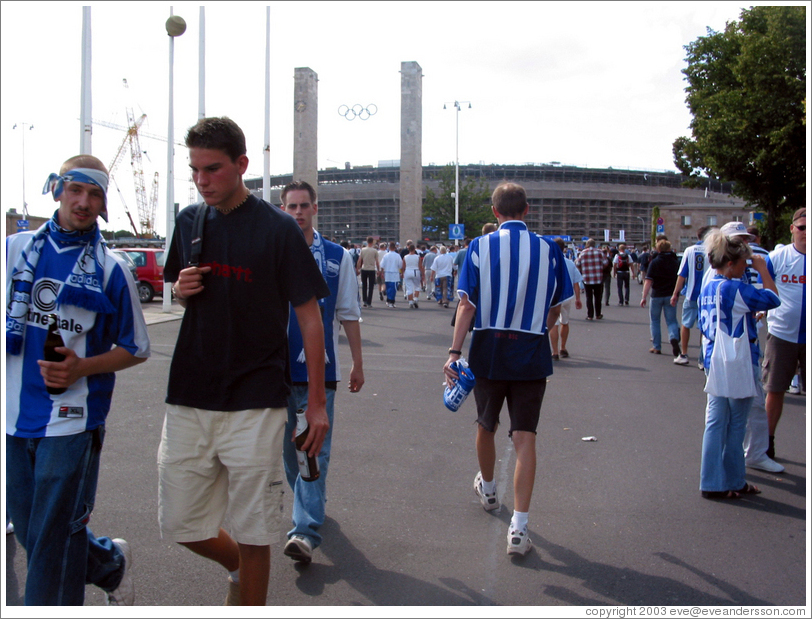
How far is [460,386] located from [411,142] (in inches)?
2296

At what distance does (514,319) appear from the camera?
407 cm

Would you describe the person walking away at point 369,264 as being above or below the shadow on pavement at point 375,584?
above

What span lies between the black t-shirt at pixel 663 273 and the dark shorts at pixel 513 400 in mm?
7901

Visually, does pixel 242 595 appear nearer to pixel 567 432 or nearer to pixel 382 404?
pixel 567 432

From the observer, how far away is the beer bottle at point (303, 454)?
285cm

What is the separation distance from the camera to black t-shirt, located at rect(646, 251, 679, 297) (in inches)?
444

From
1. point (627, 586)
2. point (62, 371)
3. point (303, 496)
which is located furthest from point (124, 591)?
point (627, 586)

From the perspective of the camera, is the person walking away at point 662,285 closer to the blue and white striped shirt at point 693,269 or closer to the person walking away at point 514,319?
the blue and white striped shirt at point 693,269

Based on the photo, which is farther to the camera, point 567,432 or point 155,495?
point 567,432

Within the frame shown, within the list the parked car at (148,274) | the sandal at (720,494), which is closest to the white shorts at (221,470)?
the sandal at (720,494)

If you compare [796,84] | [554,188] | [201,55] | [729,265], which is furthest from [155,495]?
[554,188]

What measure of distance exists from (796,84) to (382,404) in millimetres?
24129

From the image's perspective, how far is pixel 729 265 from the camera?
4781mm

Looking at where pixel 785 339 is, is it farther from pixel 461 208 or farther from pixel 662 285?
pixel 461 208
